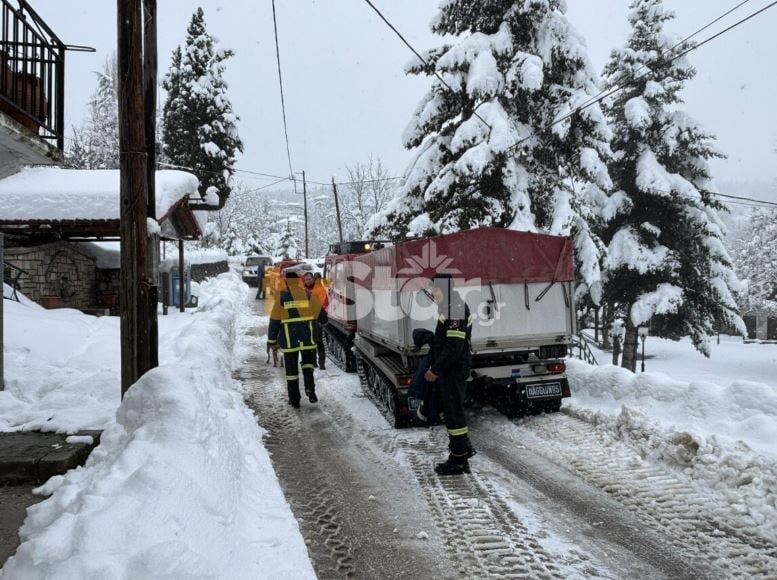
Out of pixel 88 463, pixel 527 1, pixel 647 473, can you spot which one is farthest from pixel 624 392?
pixel 527 1

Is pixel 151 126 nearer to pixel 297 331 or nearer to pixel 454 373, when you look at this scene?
pixel 297 331

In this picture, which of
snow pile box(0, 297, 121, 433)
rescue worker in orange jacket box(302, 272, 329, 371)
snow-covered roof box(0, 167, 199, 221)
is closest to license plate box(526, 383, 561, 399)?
rescue worker in orange jacket box(302, 272, 329, 371)

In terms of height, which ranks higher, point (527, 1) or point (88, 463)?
point (527, 1)

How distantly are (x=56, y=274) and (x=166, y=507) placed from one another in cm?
1378

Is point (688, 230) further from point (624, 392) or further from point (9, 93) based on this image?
point (9, 93)

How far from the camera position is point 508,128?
12477 mm

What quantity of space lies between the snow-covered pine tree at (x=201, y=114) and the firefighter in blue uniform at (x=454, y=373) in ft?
83.2

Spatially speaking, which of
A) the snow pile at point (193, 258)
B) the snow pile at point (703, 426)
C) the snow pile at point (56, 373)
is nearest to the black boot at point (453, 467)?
the snow pile at point (703, 426)

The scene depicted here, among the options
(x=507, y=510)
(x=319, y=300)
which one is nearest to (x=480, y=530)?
(x=507, y=510)

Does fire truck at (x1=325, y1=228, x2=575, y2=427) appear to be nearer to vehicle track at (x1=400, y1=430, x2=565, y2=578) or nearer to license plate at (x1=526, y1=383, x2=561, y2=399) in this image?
license plate at (x1=526, y1=383, x2=561, y2=399)

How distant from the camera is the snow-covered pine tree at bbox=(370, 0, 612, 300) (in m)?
12.6

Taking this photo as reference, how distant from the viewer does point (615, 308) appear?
20.3 meters

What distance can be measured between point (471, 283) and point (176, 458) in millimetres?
4380

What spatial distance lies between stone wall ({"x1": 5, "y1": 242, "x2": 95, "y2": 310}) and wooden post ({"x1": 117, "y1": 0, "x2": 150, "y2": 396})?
9413 mm
